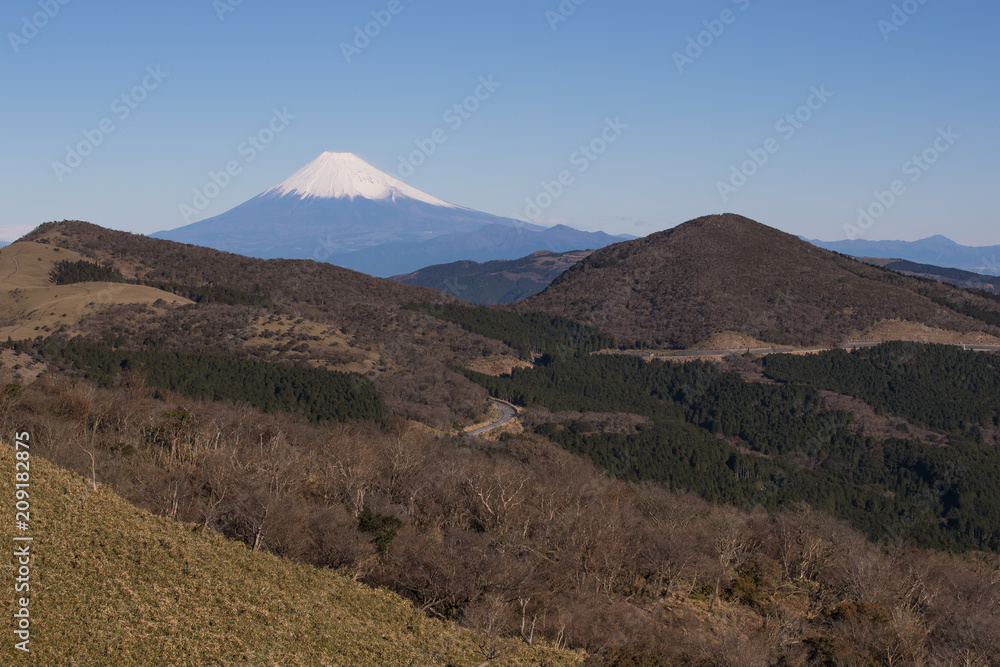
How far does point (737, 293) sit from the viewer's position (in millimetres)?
124562

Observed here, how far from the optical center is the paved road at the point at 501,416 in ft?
208

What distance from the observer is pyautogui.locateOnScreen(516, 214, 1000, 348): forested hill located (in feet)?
379

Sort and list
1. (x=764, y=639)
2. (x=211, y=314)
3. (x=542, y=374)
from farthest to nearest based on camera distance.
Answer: (x=542, y=374) → (x=211, y=314) → (x=764, y=639)

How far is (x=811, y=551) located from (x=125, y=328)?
216ft

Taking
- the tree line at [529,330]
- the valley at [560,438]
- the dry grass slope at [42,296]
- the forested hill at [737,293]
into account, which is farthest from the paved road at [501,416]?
the forested hill at [737,293]

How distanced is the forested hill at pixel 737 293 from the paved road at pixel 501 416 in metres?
47.6

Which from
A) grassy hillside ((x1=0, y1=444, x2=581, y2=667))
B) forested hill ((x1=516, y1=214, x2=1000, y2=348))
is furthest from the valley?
forested hill ((x1=516, y1=214, x2=1000, y2=348))

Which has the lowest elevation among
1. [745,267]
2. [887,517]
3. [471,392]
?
[887,517]

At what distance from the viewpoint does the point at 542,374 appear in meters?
94.4

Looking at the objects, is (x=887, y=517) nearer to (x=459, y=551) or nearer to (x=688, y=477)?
(x=688, y=477)

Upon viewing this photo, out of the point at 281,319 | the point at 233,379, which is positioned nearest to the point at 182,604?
the point at 233,379

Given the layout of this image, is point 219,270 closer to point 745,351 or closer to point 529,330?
point 529,330

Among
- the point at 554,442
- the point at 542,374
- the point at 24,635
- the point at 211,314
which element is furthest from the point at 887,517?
the point at 211,314

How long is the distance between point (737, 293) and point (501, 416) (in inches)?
2783
